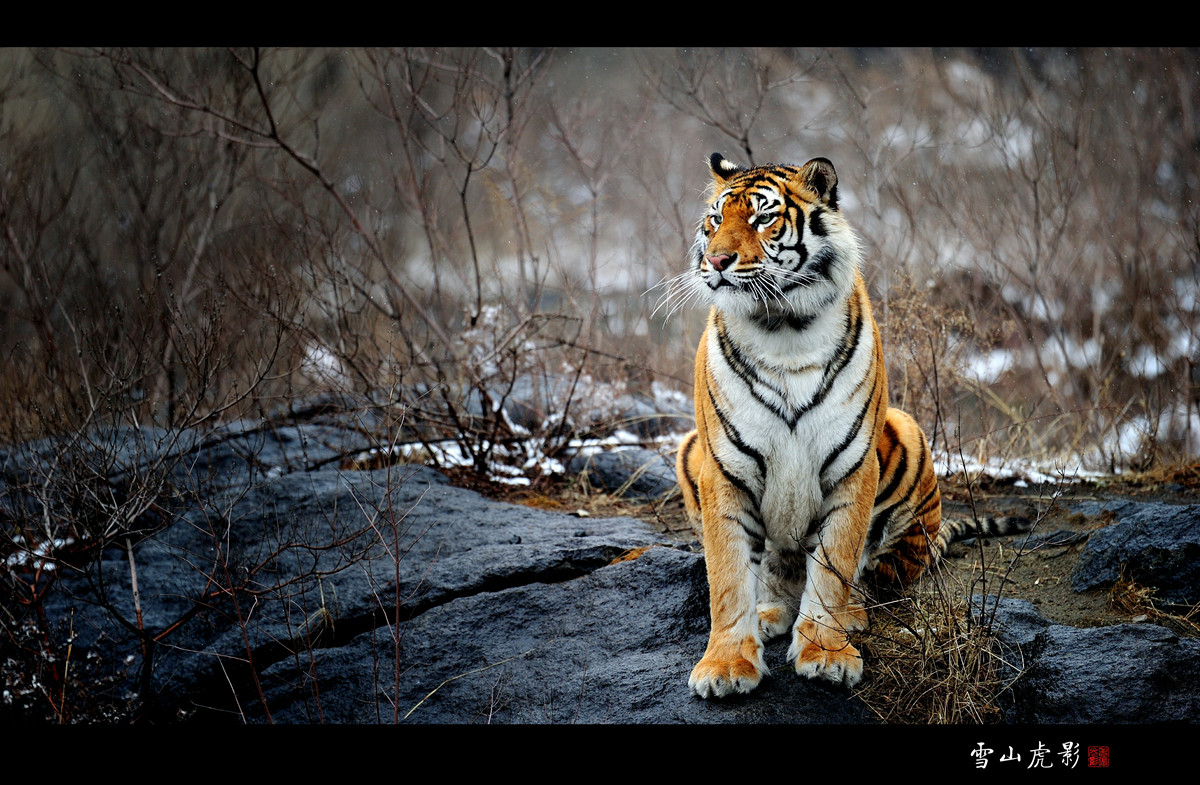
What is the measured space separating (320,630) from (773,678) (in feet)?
6.87

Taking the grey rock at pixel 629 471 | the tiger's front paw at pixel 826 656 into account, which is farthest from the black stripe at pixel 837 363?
the grey rock at pixel 629 471

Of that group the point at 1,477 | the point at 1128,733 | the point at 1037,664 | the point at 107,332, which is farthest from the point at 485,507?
the point at 1128,733

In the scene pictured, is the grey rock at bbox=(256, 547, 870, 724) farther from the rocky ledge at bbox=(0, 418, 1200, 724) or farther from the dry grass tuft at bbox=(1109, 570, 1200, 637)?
the dry grass tuft at bbox=(1109, 570, 1200, 637)

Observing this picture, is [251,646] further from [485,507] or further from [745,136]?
[745,136]

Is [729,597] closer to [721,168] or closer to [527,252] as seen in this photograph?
[721,168]

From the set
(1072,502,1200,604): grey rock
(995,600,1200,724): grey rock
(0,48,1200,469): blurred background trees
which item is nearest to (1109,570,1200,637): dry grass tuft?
(1072,502,1200,604): grey rock

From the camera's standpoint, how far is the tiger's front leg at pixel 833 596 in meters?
3.02

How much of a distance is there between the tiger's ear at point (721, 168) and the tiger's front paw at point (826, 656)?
1701 mm

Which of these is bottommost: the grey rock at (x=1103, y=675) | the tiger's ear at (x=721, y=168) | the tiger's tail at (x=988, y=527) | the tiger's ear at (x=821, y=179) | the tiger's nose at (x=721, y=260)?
the grey rock at (x=1103, y=675)

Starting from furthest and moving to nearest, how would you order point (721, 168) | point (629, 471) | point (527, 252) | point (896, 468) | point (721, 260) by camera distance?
point (527, 252) → point (629, 471) → point (896, 468) → point (721, 168) → point (721, 260)

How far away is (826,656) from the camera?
301 centimetres

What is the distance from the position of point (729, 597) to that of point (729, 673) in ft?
0.86

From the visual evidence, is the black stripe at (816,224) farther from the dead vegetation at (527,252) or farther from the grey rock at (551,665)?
the dead vegetation at (527,252)

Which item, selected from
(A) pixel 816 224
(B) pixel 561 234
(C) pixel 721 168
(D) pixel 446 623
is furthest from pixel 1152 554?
(B) pixel 561 234
